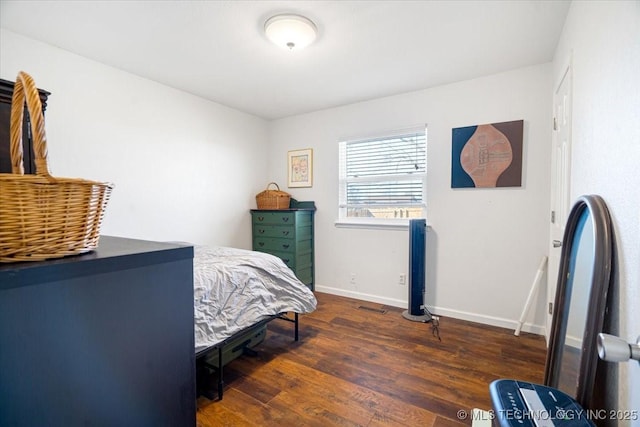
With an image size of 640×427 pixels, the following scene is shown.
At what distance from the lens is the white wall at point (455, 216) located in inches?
101

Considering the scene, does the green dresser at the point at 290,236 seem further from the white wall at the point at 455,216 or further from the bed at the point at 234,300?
the bed at the point at 234,300

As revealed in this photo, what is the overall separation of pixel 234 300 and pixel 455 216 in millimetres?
2270

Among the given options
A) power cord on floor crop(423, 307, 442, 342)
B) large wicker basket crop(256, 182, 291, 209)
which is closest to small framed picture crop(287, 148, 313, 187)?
large wicker basket crop(256, 182, 291, 209)

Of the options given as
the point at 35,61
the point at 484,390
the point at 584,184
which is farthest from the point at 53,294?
the point at 35,61

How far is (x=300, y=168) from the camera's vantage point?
3926mm

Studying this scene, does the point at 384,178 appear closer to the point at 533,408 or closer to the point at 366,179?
the point at 366,179

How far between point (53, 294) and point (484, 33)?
268 cm

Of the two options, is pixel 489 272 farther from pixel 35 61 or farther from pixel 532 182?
pixel 35 61

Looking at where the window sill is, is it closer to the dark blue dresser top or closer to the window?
the window

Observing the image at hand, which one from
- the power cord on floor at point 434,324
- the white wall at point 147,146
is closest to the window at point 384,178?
the power cord on floor at point 434,324

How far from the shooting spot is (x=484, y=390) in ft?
5.95

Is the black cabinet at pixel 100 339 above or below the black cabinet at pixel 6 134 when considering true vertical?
below

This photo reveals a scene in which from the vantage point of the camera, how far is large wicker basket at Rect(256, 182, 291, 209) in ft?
12.4

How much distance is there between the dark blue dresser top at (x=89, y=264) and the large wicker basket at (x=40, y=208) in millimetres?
27
